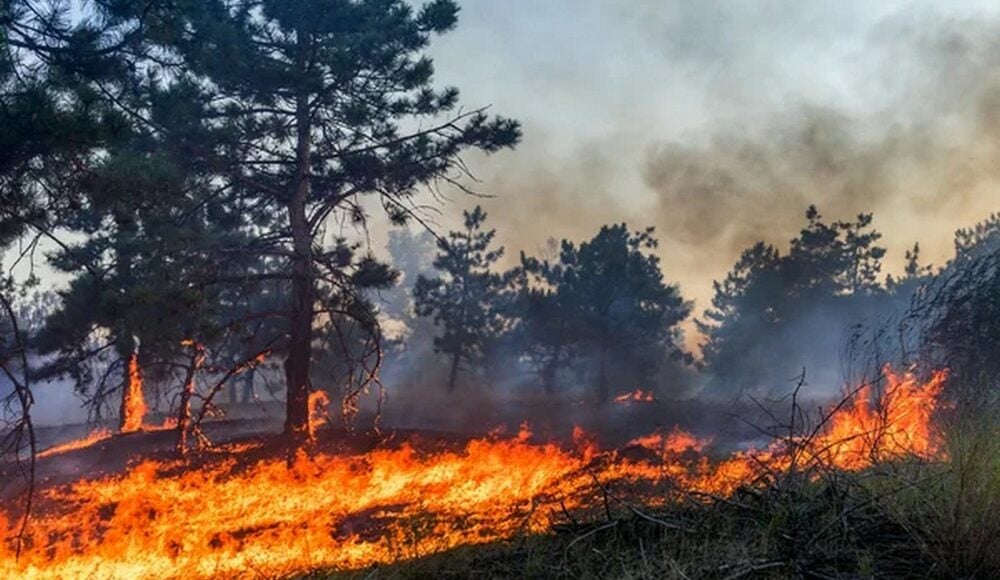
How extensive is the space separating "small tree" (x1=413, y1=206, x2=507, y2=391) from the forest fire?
898 inches

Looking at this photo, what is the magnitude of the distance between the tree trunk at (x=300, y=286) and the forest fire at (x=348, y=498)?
4.57 feet

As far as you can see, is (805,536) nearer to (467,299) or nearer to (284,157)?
(284,157)

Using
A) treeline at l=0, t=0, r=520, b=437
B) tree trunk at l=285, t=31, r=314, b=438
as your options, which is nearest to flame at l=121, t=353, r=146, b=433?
treeline at l=0, t=0, r=520, b=437

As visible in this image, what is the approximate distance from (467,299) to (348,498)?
27.2 metres

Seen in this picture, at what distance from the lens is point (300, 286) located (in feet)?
45.1

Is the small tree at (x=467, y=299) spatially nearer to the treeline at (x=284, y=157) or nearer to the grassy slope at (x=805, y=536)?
the treeline at (x=284, y=157)

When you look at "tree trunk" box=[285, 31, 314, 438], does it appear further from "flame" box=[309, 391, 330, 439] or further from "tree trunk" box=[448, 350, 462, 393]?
"tree trunk" box=[448, 350, 462, 393]

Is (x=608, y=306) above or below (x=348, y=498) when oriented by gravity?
above

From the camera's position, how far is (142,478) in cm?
1120

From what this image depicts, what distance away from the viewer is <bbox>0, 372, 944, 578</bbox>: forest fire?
232 inches

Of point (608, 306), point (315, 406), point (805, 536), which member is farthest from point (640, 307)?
point (805, 536)

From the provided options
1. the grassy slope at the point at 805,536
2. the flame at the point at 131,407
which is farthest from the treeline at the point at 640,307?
the grassy slope at the point at 805,536

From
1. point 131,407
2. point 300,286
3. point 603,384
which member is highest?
point 300,286

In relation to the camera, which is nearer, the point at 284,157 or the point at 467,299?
the point at 284,157
